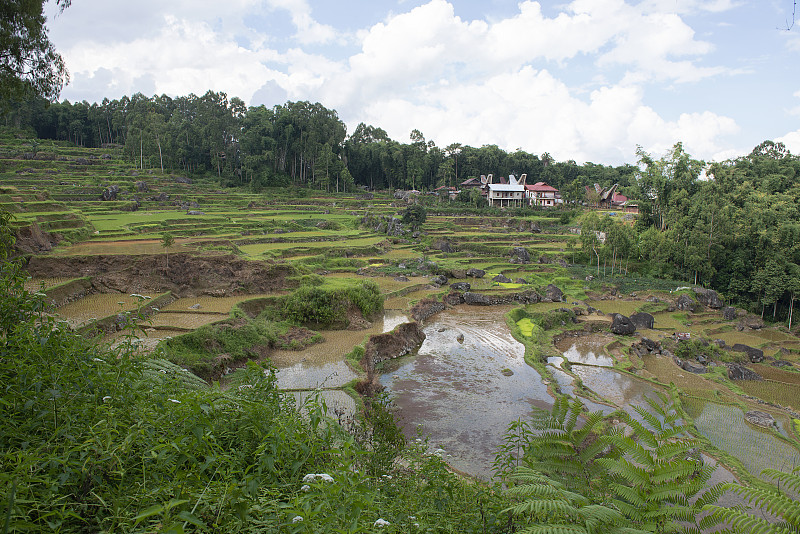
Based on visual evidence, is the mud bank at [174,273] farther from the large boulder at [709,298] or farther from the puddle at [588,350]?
the large boulder at [709,298]

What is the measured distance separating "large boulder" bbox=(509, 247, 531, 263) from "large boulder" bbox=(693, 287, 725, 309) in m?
14.3

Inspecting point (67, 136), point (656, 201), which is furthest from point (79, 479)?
point (67, 136)

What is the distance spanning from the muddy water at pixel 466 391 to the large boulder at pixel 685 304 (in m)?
15.8

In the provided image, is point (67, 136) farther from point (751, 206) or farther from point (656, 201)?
point (751, 206)

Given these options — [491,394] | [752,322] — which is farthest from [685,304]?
[491,394]

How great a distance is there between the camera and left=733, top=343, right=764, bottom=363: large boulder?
2205cm

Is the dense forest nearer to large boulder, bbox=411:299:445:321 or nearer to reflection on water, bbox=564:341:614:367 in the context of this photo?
reflection on water, bbox=564:341:614:367

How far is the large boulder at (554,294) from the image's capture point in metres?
31.6

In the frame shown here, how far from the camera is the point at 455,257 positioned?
140ft

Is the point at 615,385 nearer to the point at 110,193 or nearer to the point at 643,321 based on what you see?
the point at 643,321

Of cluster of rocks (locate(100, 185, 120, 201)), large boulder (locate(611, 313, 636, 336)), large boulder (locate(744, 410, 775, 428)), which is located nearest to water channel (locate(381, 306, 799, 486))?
large boulder (locate(744, 410, 775, 428))

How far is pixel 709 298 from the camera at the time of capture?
3222 centimetres

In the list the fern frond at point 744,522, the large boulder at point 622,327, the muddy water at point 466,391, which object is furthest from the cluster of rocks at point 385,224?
the fern frond at point 744,522

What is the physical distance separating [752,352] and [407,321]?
18089mm
